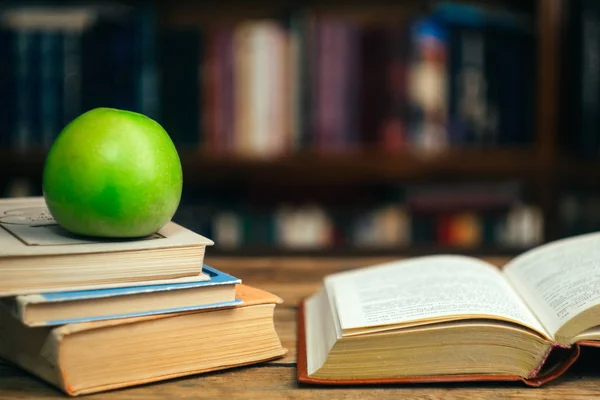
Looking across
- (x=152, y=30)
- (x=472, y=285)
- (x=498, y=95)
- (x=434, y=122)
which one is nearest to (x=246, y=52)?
(x=152, y=30)

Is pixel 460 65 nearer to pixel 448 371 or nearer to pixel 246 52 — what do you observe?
pixel 246 52

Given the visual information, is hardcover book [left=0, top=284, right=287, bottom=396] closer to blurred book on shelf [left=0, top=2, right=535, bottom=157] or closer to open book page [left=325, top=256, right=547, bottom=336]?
open book page [left=325, top=256, right=547, bottom=336]

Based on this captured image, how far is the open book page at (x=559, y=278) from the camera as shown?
691 mm

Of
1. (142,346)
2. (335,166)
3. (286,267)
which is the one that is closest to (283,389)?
(142,346)

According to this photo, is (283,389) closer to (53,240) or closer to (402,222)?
(53,240)

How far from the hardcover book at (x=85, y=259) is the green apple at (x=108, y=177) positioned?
0.06ft

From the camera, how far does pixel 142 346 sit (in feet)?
2.10

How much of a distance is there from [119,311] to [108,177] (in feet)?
0.37

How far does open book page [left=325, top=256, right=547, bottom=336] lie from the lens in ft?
2.22

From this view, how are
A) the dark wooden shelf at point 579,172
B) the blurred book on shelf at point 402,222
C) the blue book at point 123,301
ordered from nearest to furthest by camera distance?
the blue book at point 123,301
the dark wooden shelf at point 579,172
the blurred book on shelf at point 402,222

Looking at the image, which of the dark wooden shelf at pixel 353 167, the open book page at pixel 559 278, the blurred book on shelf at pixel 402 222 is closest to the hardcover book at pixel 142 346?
the open book page at pixel 559 278

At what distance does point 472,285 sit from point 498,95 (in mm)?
1276

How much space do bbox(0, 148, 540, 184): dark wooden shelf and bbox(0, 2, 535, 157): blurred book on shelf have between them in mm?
32

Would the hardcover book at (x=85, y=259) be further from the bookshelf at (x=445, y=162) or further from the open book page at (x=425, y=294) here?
the bookshelf at (x=445, y=162)
